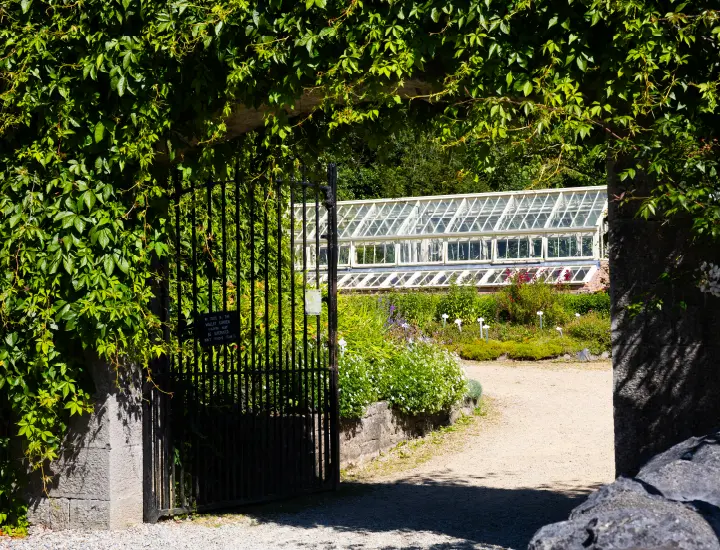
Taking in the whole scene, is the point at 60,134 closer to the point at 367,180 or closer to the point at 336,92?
the point at 336,92

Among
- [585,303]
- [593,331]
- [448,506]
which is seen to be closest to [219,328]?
[448,506]

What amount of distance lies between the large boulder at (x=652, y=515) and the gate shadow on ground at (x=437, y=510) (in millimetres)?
2078

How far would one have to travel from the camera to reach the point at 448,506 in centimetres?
687

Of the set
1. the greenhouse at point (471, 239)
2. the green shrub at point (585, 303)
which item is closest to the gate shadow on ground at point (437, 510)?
the green shrub at point (585, 303)

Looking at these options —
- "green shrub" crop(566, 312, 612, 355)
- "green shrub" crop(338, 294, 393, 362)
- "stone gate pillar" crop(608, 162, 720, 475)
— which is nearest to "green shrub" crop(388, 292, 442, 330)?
"green shrub" crop(566, 312, 612, 355)

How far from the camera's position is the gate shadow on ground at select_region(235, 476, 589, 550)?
5945 mm

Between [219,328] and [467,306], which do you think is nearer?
[219,328]

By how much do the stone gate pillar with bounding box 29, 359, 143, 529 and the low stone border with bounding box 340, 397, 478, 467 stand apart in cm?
302

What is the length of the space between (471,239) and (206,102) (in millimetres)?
19249

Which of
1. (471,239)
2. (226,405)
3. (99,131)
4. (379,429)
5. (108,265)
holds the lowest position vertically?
(379,429)

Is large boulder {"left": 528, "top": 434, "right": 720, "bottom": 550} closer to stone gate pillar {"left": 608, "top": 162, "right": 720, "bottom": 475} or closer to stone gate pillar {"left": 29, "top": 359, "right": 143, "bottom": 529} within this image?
stone gate pillar {"left": 608, "top": 162, "right": 720, "bottom": 475}

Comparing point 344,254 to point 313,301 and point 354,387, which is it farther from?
point 313,301

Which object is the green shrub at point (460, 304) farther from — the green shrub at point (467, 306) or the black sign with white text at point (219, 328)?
the black sign with white text at point (219, 328)

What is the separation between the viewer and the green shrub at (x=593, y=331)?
58.2ft
